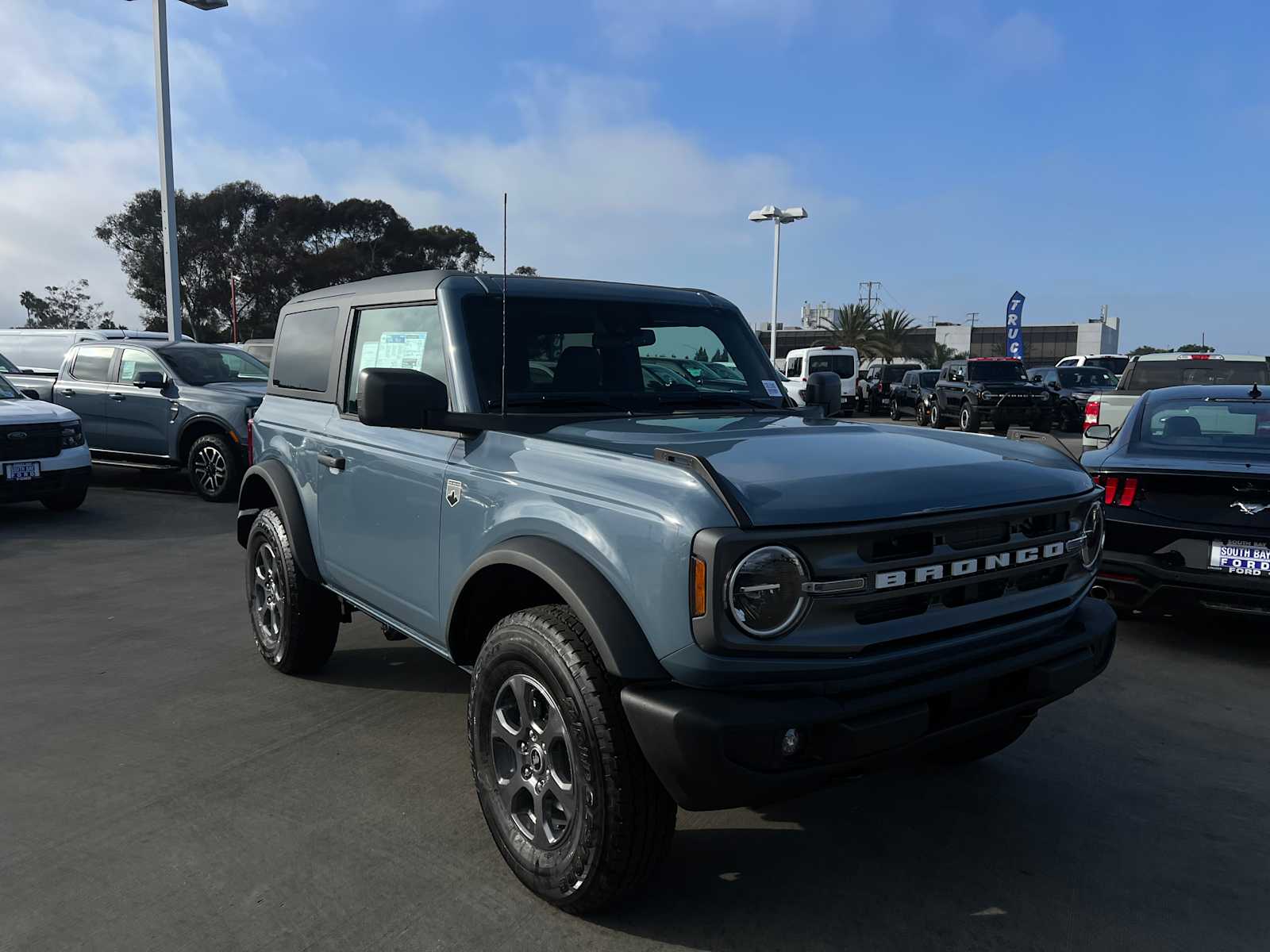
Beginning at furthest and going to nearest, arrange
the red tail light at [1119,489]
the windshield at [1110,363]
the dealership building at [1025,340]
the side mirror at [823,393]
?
the dealership building at [1025,340] → the windshield at [1110,363] → the red tail light at [1119,489] → the side mirror at [823,393]

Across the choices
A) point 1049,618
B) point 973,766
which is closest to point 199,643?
point 973,766

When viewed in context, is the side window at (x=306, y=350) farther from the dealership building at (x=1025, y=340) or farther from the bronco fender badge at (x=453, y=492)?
the dealership building at (x=1025, y=340)

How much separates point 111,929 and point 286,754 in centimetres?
121

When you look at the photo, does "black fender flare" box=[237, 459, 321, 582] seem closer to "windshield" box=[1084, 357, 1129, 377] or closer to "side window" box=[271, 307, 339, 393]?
"side window" box=[271, 307, 339, 393]

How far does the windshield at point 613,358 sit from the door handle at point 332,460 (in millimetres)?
942

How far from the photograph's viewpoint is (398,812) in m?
3.38

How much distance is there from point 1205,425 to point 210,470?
382 inches

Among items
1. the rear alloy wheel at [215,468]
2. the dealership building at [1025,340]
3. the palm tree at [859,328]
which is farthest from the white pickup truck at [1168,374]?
the dealership building at [1025,340]

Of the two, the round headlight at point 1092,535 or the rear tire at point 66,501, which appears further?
the rear tire at point 66,501

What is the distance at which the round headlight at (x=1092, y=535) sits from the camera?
3.13 m

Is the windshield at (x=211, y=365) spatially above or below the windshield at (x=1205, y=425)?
above

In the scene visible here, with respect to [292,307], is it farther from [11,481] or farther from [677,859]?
[11,481]

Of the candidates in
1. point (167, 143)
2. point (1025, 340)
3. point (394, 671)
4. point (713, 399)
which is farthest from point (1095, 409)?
point (1025, 340)

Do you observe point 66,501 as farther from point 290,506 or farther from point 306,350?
point 290,506
